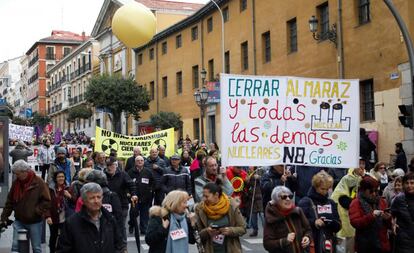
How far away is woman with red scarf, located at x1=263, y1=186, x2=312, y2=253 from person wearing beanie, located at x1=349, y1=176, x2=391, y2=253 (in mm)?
952

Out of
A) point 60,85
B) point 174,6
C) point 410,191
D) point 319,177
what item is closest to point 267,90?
point 319,177

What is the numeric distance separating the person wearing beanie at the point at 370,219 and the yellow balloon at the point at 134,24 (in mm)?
5164

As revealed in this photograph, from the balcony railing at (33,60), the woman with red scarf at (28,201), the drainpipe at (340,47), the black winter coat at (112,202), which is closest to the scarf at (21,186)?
the woman with red scarf at (28,201)

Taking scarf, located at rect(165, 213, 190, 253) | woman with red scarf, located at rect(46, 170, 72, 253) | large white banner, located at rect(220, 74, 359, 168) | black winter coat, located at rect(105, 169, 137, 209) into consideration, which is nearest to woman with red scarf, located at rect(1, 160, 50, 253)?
woman with red scarf, located at rect(46, 170, 72, 253)

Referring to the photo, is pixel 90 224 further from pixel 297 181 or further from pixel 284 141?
pixel 297 181

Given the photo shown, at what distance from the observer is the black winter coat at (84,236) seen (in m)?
5.34

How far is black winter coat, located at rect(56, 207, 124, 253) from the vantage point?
5336 millimetres

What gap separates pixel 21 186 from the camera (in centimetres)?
850

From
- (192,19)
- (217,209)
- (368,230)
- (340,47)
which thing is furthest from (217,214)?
(192,19)

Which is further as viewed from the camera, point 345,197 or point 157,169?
point 157,169

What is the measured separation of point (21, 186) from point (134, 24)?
11.5ft

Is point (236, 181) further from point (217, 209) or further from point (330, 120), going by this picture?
point (217, 209)

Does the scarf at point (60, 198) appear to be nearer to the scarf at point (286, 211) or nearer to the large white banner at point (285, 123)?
the large white banner at point (285, 123)

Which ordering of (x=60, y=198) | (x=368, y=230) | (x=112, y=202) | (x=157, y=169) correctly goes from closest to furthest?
(x=368, y=230) → (x=112, y=202) → (x=60, y=198) → (x=157, y=169)
